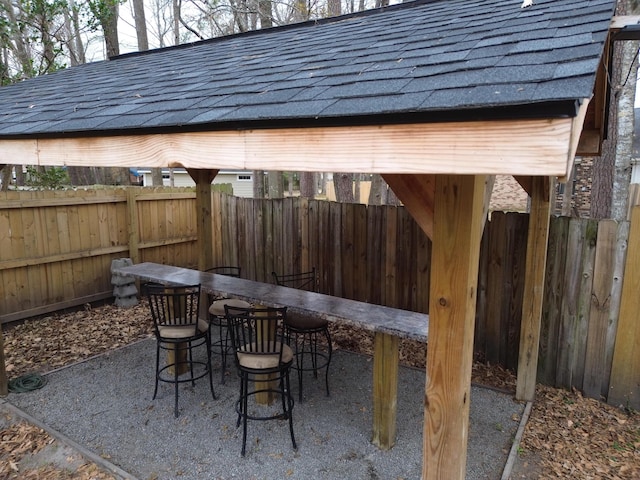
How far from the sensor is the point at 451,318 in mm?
1930

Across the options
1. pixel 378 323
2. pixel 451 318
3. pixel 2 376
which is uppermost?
pixel 451 318

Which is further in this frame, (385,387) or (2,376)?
(2,376)

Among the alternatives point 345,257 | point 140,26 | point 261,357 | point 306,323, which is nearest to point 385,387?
point 261,357

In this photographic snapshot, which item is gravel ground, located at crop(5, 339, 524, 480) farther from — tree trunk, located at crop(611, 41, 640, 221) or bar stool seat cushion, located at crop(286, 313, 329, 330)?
tree trunk, located at crop(611, 41, 640, 221)

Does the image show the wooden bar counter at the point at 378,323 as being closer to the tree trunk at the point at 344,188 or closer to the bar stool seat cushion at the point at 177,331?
the bar stool seat cushion at the point at 177,331

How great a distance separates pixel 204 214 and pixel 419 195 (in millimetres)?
4084

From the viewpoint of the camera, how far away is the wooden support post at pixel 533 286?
3.68 metres

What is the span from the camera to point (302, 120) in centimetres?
168

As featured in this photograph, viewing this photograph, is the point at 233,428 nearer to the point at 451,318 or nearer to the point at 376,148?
the point at 451,318

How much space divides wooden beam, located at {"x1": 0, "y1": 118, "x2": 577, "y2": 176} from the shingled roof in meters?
0.04

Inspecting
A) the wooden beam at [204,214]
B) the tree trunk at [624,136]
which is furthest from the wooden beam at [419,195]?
the tree trunk at [624,136]

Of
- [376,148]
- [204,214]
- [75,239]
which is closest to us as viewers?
[376,148]

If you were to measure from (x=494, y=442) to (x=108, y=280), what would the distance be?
577 cm

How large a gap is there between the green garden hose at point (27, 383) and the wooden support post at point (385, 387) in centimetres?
328
